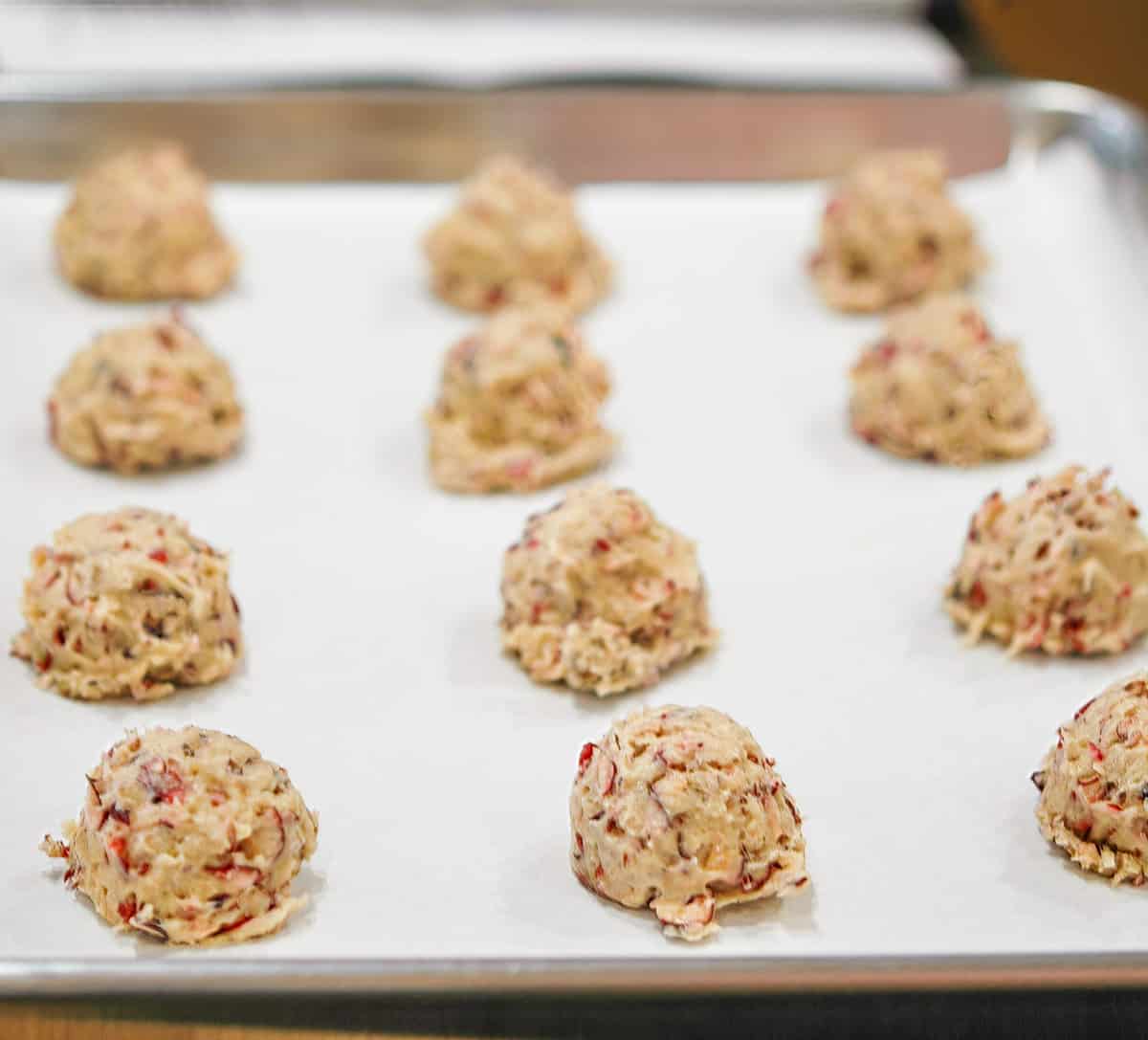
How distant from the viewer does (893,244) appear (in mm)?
3533

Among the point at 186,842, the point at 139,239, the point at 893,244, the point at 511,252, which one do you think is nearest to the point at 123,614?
the point at 186,842

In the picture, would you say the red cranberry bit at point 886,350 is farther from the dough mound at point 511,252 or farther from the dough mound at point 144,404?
the dough mound at point 144,404

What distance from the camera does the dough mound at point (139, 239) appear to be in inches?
136

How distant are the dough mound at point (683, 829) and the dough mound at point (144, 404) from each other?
3.90 feet

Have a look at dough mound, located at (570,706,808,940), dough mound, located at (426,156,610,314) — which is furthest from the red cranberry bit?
dough mound, located at (570,706,808,940)

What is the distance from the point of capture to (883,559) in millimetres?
2811

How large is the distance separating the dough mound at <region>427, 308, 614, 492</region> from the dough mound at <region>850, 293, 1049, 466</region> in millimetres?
498

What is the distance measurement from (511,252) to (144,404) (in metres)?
0.88

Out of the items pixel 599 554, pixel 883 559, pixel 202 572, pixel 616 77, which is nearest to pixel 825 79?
pixel 616 77

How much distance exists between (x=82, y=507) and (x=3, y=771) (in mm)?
717

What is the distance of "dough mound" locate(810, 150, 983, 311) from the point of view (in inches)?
139

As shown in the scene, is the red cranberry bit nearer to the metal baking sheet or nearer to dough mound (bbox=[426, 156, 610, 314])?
the metal baking sheet

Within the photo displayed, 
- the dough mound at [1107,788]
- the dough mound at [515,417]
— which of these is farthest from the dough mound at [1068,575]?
the dough mound at [515,417]

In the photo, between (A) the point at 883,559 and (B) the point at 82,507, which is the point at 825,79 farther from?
(B) the point at 82,507
